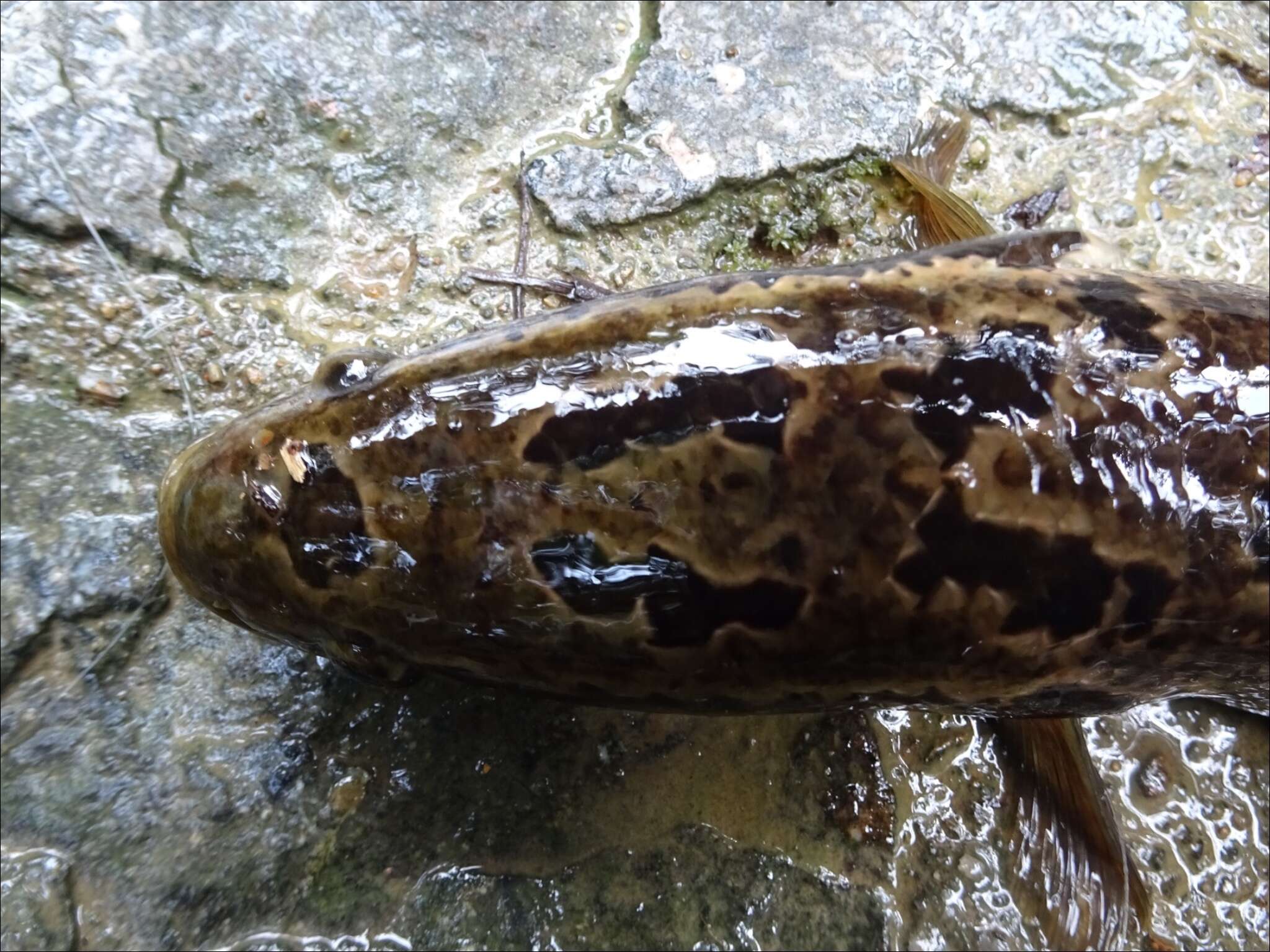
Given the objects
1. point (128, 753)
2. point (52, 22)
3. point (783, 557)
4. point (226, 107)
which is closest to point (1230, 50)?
point (783, 557)

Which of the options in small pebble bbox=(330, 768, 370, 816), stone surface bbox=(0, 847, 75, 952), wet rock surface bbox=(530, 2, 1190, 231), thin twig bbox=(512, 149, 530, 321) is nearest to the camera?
stone surface bbox=(0, 847, 75, 952)

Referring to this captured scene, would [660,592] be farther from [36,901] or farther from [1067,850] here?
[36,901]

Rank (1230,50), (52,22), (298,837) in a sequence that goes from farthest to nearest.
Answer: (1230,50) < (52,22) < (298,837)

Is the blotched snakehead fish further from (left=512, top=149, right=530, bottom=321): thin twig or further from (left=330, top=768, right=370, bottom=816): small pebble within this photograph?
(left=512, top=149, right=530, bottom=321): thin twig

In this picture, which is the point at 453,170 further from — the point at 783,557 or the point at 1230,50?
the point at 1230,50

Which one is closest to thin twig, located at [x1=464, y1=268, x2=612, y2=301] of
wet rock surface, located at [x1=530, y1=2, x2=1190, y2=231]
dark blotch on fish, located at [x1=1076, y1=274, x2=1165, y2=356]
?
wet rock surface, located at [x1=530, y1=2, x2=1190, y2=231]

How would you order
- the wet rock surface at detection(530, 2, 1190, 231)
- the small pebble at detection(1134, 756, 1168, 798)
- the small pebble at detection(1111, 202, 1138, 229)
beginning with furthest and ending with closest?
the small pebble at detection(1111, 202, 1138, 229), the wet rock surface at detection(530, 2, 1190, 231), the small pebble at detection(1134, 756, 1168, 798)
